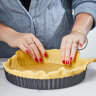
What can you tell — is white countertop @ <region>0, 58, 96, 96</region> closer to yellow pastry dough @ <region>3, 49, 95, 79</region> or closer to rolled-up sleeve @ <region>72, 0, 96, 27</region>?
yellow pastry dough @ <region>3, 49, 95, 79</region>

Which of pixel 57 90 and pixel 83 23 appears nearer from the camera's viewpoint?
pixel 57 90

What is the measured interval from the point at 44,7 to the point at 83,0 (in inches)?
Result: 8.4

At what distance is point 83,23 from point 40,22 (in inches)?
10.4

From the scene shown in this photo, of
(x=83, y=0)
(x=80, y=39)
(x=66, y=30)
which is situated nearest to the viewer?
(x=80, y=39)

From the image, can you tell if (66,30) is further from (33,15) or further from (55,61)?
(55,61)

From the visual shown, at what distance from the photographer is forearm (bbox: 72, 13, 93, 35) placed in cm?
116

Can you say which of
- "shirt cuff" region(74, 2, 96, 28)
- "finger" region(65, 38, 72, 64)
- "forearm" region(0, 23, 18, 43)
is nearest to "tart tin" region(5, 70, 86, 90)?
"finger" region(65, 38, 72, 64)

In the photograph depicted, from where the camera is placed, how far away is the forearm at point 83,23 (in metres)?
1.16

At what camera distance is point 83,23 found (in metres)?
1.18

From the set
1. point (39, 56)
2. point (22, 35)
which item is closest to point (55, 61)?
point (39, 56)

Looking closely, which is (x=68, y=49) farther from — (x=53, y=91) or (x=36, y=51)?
(x=53, y=91)

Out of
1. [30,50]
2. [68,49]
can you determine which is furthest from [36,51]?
[68,49]

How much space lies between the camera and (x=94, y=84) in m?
0.90

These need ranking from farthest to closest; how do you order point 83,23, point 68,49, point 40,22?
point 40,22
point 83,23
point 68,49
